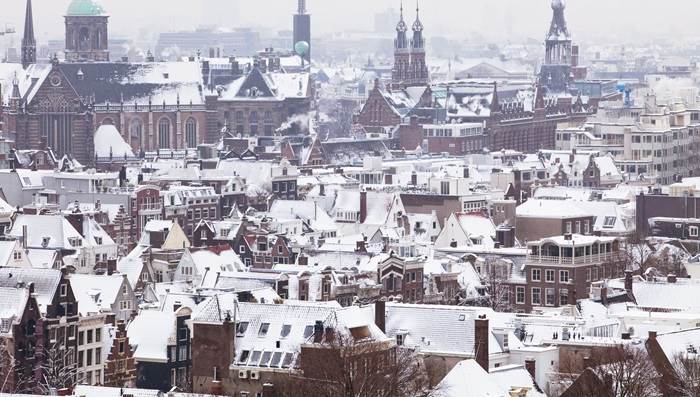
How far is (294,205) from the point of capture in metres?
130

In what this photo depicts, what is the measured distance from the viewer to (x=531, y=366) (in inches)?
3078

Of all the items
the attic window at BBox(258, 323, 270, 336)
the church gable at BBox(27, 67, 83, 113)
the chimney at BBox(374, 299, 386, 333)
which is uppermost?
the church gable at BBox(27, 67, 83, 113)

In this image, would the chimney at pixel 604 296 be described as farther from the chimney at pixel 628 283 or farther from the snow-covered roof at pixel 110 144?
the snow-covered roof at pixel 110 144

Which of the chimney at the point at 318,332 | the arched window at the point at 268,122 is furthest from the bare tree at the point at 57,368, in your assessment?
the arched window at the point at 268,122

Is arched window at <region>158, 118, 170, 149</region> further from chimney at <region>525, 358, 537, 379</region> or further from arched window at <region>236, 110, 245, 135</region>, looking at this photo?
chimney at <region>525, 358, 537, 379</region>

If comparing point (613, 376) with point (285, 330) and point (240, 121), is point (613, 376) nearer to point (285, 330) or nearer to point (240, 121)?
point (285, 330)

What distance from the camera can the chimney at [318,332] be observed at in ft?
251

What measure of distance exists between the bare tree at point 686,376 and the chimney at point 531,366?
4057 millimetres

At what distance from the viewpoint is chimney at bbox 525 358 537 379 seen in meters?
77.6

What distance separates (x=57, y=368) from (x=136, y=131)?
349 feet

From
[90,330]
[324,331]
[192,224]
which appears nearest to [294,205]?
[192,224]

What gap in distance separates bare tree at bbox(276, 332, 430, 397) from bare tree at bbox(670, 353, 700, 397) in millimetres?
6561

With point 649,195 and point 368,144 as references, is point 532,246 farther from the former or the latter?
point 368,144

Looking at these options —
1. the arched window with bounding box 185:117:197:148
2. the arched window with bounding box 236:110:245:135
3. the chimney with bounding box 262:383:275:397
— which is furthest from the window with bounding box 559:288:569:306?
the arched window with bounding box 236:110:245:135
